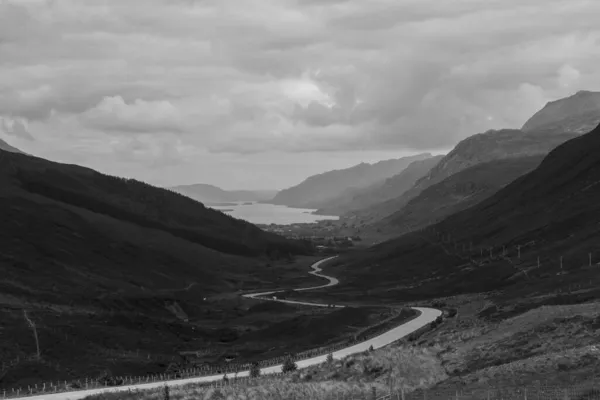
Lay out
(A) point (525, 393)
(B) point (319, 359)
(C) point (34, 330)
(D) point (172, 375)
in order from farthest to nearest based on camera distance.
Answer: (C) point (34, 330), (B) point (319, 359), (D) point (172, 375), (A) point (525, 393)

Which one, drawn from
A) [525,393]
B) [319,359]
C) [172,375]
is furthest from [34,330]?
[525,393]

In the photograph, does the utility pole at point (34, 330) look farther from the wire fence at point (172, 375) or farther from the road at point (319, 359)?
the road at point (319, 359)

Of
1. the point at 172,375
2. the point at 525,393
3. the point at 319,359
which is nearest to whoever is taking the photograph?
the point at 525,393

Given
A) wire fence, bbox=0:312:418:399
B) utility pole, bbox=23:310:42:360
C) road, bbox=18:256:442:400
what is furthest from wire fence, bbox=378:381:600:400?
utility pole, bbox=23:310:42:360

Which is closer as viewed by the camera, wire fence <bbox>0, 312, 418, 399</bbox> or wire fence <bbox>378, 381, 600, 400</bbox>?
wire fence <bbox>378, 381, 600, 400</bbox>

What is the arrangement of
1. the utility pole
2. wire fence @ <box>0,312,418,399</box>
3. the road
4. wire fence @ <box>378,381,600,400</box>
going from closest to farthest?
wire fence @ <box>378,381,600,400</box> → the road → wire fence @ <box>0,312,418,399</box> → the utility pole

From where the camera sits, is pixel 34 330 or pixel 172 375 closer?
pixel 172 375

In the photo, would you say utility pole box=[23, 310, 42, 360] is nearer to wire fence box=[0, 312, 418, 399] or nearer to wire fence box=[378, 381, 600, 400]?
wire fence box=[0, 312, 418, 399]

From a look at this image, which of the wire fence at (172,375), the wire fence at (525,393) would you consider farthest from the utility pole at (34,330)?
the wire fence at (525,393)

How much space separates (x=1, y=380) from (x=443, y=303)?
306 ft

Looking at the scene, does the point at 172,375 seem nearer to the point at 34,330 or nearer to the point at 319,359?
the point at 319,359

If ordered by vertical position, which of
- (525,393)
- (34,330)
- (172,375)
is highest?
(525,393)

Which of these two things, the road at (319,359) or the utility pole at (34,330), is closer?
the road at (319,359)

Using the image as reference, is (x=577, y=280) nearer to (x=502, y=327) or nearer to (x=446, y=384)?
(x=502, y=327)
